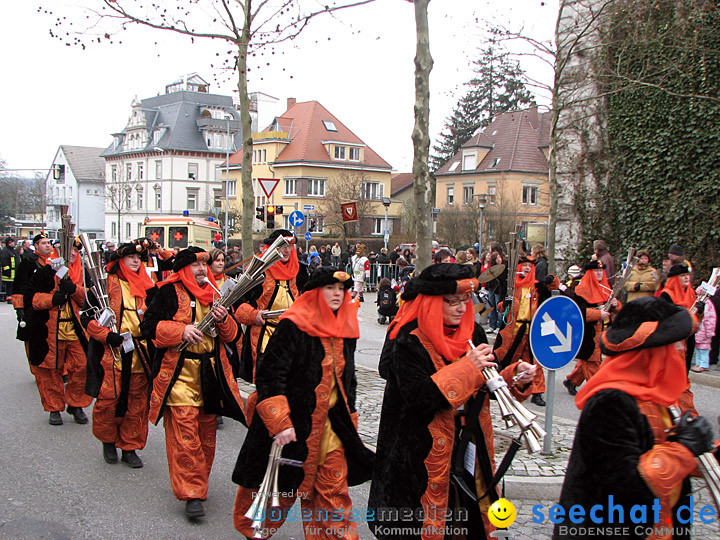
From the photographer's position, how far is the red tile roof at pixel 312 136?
58.2 m

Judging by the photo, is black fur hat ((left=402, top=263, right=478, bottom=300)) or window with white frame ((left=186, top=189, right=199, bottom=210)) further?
window with white frame ((left=186, top=189, right=199, bottom=210))

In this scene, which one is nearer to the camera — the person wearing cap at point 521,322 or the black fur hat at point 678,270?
the person wearing cap at point 521,322

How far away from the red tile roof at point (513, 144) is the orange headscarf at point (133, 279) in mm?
45692

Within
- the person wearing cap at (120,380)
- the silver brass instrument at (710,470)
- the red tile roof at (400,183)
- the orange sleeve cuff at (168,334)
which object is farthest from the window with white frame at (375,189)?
the silver brass instrument at (710,470)

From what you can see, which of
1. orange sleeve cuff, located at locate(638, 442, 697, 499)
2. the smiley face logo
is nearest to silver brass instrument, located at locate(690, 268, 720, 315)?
the smiley face logo

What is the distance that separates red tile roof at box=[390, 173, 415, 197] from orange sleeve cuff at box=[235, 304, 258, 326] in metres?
61.3

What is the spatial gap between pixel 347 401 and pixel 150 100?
8214cm

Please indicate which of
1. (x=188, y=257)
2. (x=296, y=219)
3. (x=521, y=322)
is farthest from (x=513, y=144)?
(x=188, y=257)

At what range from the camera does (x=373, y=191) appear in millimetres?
60844

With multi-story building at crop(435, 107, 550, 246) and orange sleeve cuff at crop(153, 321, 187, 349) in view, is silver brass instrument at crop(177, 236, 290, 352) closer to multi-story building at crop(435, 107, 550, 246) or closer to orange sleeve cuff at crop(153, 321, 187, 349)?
orange sleeve cuff at crop(153, 321, 187, 349)

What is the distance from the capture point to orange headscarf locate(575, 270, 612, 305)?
8.30 meters

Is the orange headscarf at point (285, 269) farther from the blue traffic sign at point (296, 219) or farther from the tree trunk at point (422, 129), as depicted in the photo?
the blue traffic sign at point (296, 219)

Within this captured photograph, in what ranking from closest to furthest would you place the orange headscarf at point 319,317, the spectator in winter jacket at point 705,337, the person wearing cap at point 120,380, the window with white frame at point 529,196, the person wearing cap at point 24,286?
the orange headscarf at point 319,317 → the person wearing cap at point 120,380 → the person wearing cap at point 24,286 → the spectator in winter jacket at point 705,337 → the window with white frame at point 529,196

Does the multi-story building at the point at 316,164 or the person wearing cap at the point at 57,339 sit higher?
the multi-story building at the point at 316,164
